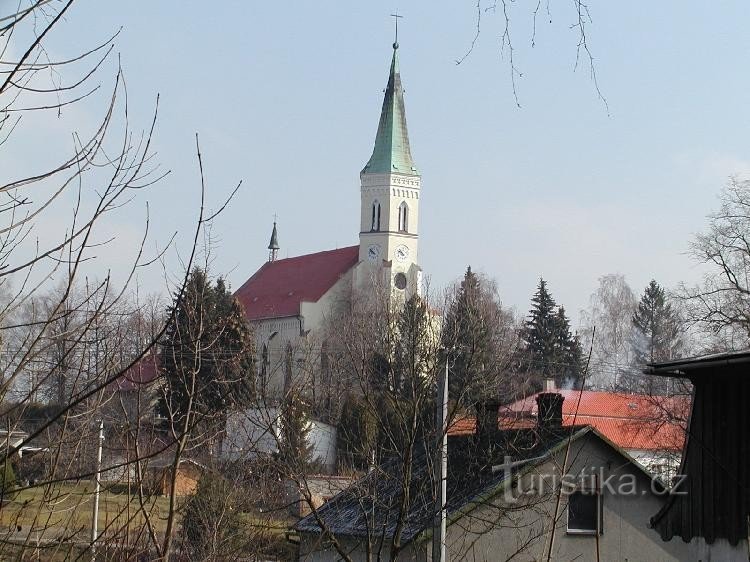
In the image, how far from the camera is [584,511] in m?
22.0

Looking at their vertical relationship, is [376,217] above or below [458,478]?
above

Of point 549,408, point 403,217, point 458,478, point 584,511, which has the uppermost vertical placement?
point 403,217

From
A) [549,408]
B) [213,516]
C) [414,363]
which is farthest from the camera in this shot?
[549,408]

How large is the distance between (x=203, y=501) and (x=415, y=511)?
3726mm

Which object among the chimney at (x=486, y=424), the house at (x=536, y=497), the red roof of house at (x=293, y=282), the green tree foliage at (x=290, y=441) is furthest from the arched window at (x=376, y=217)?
the green tree foliage at (x=290, y=441)

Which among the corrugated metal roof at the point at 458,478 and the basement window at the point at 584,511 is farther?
the basement window at the point at 584,511

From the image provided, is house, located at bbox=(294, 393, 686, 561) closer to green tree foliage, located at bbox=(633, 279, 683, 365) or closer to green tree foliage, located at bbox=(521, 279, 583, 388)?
green tree foliage, located at bbox=(521, 279, 583, 388)

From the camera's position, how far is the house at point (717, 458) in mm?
11930

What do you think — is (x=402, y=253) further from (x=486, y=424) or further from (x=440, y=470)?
(x=440, y=470)

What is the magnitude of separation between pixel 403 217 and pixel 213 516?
270 ft

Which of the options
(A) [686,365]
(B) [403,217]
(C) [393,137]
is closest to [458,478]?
(A) [686,365]

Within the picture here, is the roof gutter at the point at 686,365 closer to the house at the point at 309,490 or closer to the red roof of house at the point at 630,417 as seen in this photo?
the house at the point at 309,490

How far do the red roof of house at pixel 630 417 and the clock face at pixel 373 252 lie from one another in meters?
39.2

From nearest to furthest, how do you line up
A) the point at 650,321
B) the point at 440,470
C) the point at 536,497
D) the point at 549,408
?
1. the point at 440,470
2. the point at 536,497
3. the point at 549,408
4. the point at 650,321
